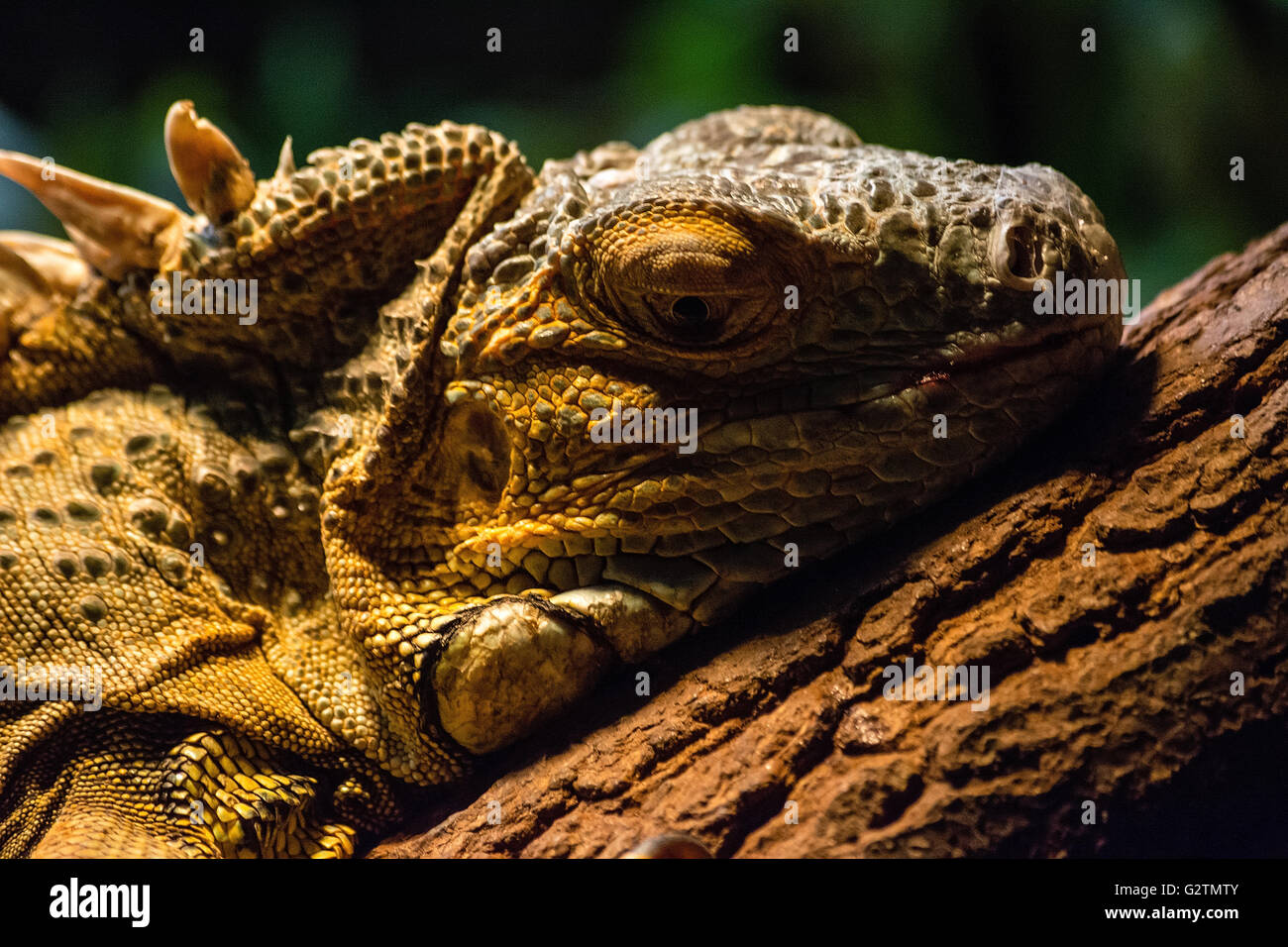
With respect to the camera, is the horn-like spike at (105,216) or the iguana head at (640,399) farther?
the horn-like spike at (105,216)

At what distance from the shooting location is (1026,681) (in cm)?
261

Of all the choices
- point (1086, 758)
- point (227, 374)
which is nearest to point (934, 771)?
point (1086, 758)

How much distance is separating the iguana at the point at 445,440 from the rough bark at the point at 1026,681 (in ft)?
0.51

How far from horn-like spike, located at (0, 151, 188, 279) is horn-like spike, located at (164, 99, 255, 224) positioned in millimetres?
152

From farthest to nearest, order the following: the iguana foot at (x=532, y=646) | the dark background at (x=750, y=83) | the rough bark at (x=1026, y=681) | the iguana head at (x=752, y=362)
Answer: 1. the dark background at (x=750, y=83)
2. the iguana foot at (x=532, y=646)
3. the iguana head at (x=752, y=362)
4. the rough bark at (x=1026, y=681)

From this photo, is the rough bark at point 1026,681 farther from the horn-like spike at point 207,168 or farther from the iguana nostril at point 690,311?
the horn-like spike at point 207,168

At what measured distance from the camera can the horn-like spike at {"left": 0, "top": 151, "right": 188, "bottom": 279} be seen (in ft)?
11.1

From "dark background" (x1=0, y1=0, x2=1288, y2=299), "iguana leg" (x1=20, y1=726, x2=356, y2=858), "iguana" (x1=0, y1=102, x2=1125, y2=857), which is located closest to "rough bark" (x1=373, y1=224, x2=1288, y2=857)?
"iguana" (x1=0, y1=102, x2=1125, y2=857)

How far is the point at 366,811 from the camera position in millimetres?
3197

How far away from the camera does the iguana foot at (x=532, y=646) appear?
9.63ft

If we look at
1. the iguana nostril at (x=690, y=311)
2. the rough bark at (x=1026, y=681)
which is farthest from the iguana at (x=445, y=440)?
the rough bark at (x=1026, y=681)

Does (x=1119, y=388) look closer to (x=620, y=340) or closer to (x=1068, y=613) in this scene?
(x=1068, y=613)

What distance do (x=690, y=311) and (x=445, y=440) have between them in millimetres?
874
